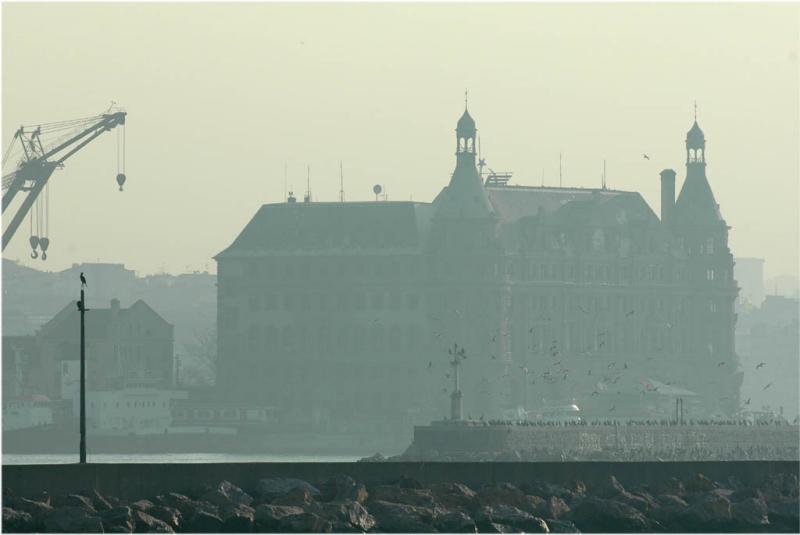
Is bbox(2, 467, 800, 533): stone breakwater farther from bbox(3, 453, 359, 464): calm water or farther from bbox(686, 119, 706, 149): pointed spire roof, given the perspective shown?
bbox(686, 119, 706, 149): pointed spire roof

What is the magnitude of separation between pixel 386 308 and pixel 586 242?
12.2m

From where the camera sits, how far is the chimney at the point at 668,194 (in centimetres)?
18488

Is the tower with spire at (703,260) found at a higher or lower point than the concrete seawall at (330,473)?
higher

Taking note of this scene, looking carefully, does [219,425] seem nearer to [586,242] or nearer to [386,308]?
[386,308]

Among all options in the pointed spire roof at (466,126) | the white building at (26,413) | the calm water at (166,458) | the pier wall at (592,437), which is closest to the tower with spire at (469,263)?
the pointed spire roof at (466,126)

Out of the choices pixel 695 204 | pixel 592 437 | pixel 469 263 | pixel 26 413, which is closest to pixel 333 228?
pixel 469 263

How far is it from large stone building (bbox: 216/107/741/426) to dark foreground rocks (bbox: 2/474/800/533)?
108 m

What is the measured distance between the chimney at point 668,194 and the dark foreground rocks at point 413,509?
123 metres

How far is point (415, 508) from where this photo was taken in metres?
57.1

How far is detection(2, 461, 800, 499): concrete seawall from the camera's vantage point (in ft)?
192

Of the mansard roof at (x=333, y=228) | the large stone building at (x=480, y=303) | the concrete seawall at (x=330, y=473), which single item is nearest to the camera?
the concrete seawall at (x=330, y=473)

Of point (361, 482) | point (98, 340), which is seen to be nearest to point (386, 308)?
point (98, 340)

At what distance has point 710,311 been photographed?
184750 mm

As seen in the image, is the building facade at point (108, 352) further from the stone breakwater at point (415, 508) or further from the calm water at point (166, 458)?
the stone breakwater at point (415, 508)
